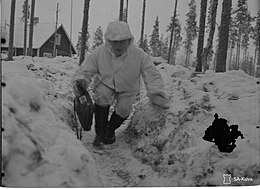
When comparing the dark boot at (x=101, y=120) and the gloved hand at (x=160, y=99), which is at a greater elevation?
the gloved hand at (x=160, y=99)

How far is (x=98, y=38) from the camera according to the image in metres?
2.44

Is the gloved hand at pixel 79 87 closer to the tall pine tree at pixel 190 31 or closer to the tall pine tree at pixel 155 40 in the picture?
the tall pine tree at pixel 155 40

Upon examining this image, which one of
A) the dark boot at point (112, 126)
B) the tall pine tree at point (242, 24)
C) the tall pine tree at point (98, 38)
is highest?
the tall pine tree at point (242, 24)

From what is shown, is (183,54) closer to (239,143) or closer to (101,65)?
(101,65)

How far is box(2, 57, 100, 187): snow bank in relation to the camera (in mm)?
1376

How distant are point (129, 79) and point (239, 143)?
3.40 feet

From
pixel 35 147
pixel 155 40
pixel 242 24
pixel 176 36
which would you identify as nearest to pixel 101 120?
pixel 155 40

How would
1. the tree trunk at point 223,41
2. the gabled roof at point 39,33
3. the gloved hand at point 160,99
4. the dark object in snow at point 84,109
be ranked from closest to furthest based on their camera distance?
1. the gabled roof at point 39,33
2. the dark object in snow at point 84,109
3. the gloved hand at point 160,99
4. the tree trunk at point 223,41

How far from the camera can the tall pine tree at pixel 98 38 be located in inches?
91.1

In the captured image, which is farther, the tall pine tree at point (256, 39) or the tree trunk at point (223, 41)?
the tree trunk at point (223, 41)

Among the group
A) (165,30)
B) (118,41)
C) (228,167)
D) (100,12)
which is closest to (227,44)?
(165,30)

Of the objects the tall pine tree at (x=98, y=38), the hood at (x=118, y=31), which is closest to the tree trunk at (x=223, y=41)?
the hood at (x=118, y=31)

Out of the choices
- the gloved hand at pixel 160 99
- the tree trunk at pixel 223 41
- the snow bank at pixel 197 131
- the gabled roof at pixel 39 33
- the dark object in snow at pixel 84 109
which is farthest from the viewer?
the tree trunk at pixel 223 41

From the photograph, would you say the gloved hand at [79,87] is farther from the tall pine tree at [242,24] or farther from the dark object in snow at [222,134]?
the tall pine tree at [242,24]
